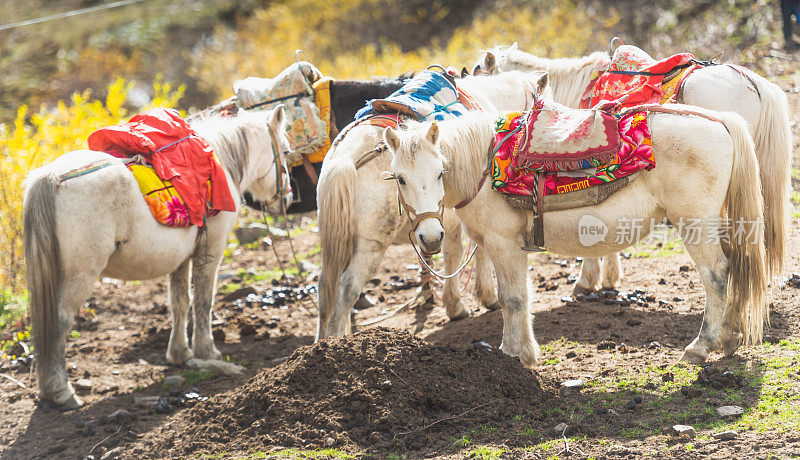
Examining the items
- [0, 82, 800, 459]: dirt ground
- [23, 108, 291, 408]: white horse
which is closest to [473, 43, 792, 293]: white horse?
[0, 82, 800, 459]: dirt ground

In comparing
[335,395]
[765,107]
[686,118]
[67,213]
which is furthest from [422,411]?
[765,107]

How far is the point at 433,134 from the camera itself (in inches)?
166

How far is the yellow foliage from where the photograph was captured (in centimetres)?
1408

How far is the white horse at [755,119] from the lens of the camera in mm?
4980

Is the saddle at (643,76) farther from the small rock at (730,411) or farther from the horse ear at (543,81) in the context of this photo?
the small rock at (730,411)

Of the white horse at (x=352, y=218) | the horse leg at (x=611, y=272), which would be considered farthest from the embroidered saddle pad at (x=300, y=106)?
the horse leg at (x=611, y=272)

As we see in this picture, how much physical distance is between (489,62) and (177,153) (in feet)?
10.8

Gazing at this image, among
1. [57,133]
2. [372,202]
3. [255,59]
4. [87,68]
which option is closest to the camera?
[372,202]

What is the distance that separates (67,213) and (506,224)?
318cm

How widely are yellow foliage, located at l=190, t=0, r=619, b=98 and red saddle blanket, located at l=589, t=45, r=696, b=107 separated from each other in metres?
6.61

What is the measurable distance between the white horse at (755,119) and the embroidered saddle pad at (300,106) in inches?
98.2

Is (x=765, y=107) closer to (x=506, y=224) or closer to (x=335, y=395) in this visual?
(x=506, y=224)

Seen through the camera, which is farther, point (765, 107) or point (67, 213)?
point (765, 107)

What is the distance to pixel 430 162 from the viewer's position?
417 cm
